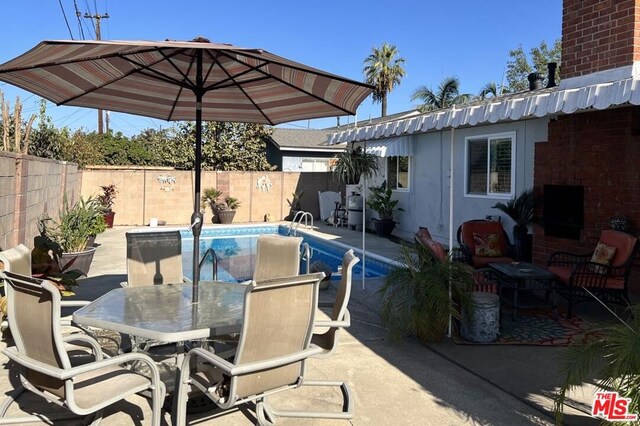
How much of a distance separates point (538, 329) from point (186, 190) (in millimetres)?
15173

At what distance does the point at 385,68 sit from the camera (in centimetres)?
3488

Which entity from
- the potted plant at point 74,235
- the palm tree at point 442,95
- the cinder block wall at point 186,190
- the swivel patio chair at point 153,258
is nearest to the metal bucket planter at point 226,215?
the cinder block wall at point 186,190

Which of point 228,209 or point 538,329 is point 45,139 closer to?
point 228,209

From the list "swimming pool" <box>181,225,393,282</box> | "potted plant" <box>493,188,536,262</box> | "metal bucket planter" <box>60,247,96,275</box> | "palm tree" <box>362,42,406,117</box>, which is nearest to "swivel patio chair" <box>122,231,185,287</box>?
"swimming pool" <box>181,225,393,282</box>

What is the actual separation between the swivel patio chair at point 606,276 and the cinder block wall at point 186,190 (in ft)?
43.5

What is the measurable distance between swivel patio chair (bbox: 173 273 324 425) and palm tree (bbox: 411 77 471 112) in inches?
1058

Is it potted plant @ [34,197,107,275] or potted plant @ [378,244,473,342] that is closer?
potted plant @ [378,244,473,342]

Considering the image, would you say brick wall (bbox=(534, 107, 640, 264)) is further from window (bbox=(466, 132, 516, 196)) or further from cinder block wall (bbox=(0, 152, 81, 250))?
cinder block wall (bbox=(0, 152, 81, 250))

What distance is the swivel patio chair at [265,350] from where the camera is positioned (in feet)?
9.34

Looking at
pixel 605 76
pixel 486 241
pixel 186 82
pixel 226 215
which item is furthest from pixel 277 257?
pixel 226 215

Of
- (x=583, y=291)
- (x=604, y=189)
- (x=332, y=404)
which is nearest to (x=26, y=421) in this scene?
(x=332, y=404)

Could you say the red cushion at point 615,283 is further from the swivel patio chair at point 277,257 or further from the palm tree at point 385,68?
the palm tree at point 385,68

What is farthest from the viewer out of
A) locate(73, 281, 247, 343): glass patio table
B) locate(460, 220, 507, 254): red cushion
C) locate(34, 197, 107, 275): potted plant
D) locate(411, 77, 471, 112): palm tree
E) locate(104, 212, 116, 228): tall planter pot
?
locate(411, 77, 471, 112): palm tree

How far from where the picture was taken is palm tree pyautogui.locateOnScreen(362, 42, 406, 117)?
34844mm
